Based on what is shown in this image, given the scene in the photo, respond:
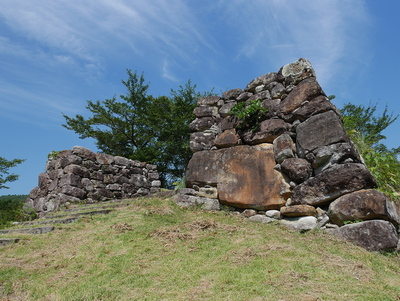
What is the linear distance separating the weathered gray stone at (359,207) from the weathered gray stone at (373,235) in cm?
10

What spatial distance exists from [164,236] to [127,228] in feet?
2.45

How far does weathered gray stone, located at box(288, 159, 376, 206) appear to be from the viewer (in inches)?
159

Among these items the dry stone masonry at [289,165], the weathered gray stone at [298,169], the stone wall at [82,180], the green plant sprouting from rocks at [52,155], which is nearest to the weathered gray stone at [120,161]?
the stone wall at [82,180]

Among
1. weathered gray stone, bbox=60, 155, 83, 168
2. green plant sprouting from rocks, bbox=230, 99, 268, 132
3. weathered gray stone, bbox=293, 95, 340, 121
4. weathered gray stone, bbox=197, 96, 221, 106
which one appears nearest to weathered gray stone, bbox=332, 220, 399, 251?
weathered gray stone, bbox=293, 95, 340, 121

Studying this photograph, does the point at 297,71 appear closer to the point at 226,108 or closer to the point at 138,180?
the point at 226,108

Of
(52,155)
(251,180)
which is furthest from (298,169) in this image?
(52,155)

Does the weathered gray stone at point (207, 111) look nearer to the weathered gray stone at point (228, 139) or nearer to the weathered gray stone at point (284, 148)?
the weathered gray stone at point (228, 139)

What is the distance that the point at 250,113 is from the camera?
17.9 ft

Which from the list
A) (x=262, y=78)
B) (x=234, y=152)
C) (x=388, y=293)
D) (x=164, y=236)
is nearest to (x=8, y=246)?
(x=164, y=236)

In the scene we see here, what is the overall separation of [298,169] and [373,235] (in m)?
1.37

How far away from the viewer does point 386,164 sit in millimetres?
5207

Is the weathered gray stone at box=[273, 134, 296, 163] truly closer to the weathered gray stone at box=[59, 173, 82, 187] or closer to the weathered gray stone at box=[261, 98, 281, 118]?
the weathered gray stone at box=[261, 98, 281, 118]

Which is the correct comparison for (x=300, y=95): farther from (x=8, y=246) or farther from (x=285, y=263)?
(x=8, y=246)

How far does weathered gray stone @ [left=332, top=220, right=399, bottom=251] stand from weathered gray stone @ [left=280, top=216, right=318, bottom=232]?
0.44 m
